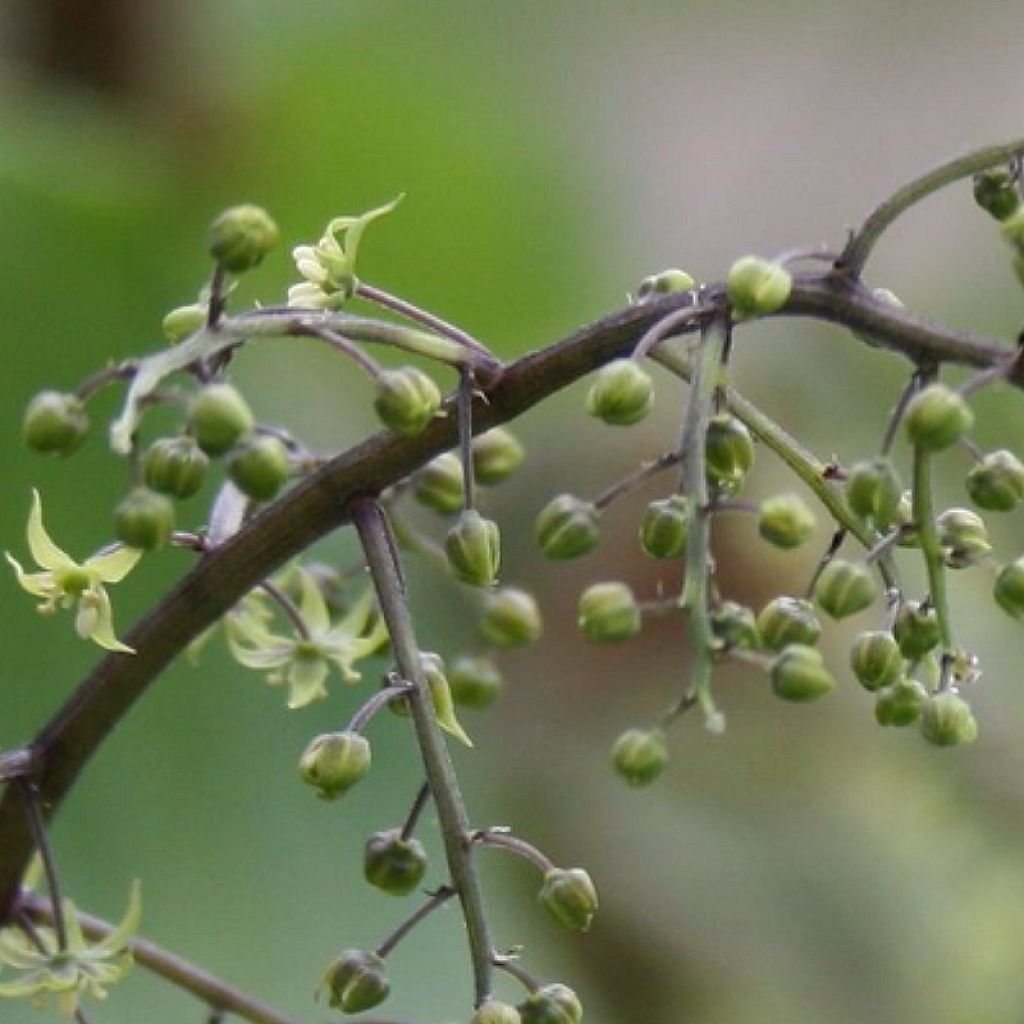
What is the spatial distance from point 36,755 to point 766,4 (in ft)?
10.5

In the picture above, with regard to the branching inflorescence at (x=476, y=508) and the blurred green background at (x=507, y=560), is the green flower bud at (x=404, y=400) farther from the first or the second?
the blurred green background at (x=507, y=560)

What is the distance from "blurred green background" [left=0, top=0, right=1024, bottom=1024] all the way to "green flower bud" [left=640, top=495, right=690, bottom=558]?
912 millimetres

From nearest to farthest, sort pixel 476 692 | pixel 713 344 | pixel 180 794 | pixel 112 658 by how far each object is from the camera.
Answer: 1. pixel 713 344
2. pixel 112 658
3. pixel 476 692
4. pixel 180 794

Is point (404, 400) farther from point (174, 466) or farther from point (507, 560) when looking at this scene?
point (507, 560)

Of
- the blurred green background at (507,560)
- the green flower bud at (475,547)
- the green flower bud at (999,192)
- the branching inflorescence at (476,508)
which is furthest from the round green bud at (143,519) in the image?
the blurred green background at (507,560)

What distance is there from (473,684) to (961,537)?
1.13ft

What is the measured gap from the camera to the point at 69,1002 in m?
0.95

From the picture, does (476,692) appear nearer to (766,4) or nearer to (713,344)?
(713,344)

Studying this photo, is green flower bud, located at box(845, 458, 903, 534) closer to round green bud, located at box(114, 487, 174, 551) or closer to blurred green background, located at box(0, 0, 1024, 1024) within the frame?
round green bud, located at box(114, 487, 174, 551)

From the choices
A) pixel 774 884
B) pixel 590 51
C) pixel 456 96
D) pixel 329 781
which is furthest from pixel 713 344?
pixel 590 51

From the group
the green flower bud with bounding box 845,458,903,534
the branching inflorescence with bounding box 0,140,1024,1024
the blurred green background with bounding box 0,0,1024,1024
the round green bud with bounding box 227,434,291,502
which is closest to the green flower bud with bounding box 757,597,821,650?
the branching inflorescence with bounding box 0,140,1024,1024

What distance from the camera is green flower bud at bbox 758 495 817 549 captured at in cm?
86

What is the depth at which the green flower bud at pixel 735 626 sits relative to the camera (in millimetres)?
905

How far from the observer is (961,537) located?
82cm
